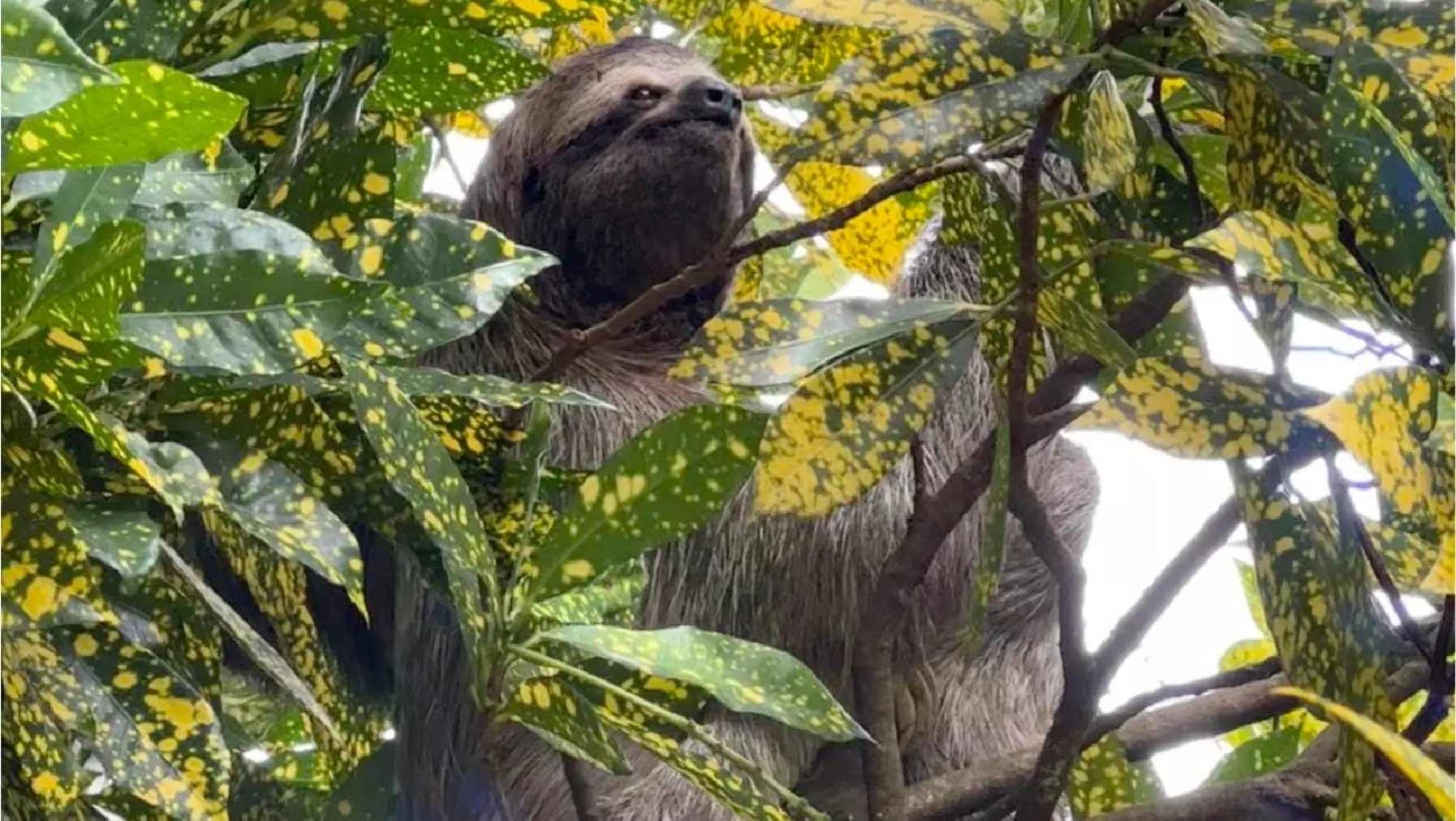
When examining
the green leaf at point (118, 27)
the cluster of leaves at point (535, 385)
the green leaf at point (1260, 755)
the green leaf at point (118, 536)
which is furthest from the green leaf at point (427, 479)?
the green leaf at point (1260, 755)

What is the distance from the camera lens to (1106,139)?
1.68 m

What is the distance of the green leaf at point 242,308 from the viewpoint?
1.50 m

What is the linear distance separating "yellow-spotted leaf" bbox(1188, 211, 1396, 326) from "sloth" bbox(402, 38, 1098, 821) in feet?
4.13

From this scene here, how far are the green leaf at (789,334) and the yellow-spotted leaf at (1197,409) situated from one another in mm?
313

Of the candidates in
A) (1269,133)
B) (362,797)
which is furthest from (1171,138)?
(362,797)

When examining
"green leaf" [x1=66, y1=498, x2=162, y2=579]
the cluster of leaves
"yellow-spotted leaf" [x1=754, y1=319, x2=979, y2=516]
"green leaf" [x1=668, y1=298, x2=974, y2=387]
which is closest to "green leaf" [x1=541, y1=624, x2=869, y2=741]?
the cluster of leaves

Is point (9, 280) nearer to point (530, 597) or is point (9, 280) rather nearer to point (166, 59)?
point (166, 59)

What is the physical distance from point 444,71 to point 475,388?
48cm

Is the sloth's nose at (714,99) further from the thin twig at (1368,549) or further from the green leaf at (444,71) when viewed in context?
the thin twig at (1368,549)

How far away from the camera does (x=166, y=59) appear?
1.68 metres

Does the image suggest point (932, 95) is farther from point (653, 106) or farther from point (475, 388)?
point (653, 106)

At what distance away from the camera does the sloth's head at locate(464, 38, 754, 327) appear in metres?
3.94

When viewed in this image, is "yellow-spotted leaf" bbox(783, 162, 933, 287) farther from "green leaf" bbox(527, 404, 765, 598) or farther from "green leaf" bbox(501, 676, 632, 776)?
"green leaf" bbox(501, 676, 632, 776)

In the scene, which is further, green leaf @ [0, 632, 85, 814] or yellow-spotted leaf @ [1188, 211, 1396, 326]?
green leaf @ [0, 632, 85, 814]
